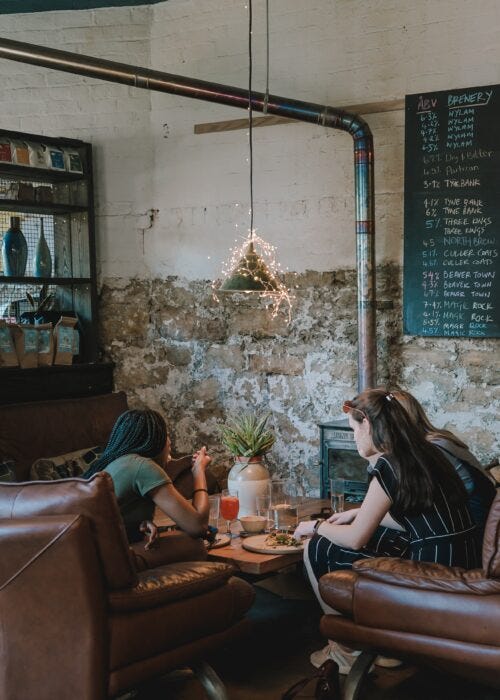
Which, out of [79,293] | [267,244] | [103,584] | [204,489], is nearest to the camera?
[103,584]

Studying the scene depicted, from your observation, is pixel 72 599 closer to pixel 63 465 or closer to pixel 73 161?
pixel 63 465

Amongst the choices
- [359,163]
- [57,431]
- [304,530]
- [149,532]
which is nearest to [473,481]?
[304,530]

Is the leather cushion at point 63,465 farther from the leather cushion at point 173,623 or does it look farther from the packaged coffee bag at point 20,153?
the packaged coffee bag at point 20,153

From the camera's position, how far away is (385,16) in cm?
549

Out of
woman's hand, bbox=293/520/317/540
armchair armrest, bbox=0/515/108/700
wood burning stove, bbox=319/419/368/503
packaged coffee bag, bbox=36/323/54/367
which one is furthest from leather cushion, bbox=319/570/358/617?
packaged coffee bag, bbox=36/323/54/367

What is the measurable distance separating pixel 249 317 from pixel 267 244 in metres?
0.53

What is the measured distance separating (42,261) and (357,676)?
389 centimetres

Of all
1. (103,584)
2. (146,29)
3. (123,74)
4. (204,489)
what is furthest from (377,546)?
(146,29)

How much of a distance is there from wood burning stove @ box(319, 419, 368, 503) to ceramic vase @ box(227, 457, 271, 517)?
43.7 inches

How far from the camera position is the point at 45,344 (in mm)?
5961

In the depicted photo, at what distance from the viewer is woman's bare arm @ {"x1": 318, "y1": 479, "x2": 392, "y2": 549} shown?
3.37m

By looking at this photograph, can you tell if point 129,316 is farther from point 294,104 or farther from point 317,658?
point 317,658

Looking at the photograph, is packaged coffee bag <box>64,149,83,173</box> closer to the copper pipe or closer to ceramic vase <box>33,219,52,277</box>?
ceramic vase <box>33,219,52,277</box>

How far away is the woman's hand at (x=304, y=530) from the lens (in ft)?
12.2
